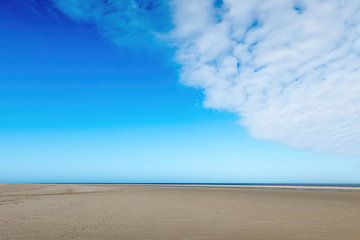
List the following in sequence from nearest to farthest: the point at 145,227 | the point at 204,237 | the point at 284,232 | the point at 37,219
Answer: the point at 204,237
the point at 284,232
the point at 145,227
the point at 37,219

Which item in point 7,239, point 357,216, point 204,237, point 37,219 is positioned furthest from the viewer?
point 357,216

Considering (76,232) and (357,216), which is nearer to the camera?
(76,232)

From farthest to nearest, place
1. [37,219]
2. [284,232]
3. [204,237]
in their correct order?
[37,219], [284,232], [204,237]

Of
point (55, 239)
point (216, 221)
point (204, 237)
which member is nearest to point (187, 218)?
point (216, 221)

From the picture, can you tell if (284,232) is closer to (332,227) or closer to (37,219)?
(332,227)

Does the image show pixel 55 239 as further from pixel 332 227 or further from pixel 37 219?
pixel 332 227

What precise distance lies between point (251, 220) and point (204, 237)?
4940mm

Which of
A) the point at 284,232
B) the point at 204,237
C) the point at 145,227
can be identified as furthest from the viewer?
the point at 145,227

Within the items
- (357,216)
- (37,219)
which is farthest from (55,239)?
(357,216)

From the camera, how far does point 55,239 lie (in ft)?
36.7

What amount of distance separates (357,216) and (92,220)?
14610 mm

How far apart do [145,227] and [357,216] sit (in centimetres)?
1229

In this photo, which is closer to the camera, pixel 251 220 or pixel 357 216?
pixel 251 220

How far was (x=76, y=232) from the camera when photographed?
40.8 ft
